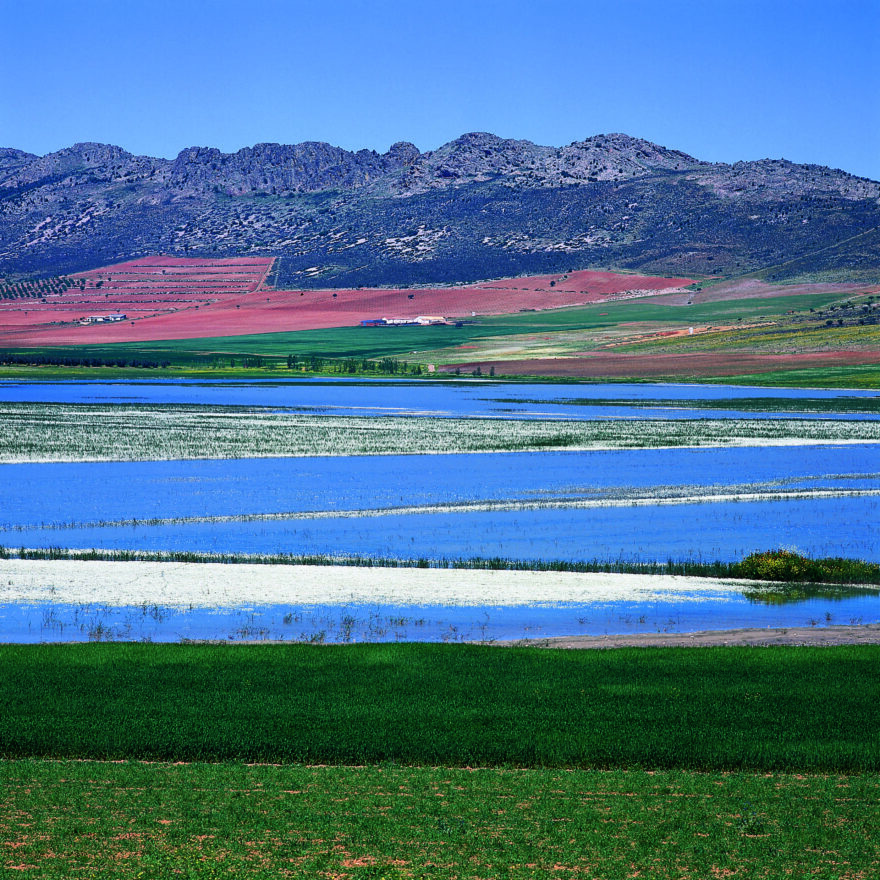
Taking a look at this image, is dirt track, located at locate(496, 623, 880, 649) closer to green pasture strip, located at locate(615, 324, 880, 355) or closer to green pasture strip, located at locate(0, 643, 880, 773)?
green pasture strip, located at locate(0, 643, 880, 773)

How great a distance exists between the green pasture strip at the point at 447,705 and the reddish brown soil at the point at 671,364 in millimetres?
106813

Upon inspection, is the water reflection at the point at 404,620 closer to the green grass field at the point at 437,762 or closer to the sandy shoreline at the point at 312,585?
the sandy shoreline at the point at 312,585

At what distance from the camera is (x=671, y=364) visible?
136625mm

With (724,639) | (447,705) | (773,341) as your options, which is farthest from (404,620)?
(773,341)

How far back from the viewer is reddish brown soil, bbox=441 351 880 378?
12862 cm

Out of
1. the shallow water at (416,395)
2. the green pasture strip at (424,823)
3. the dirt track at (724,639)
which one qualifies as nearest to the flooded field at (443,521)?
the dirt track at (724,639)

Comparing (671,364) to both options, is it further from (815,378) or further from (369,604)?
(369,604)

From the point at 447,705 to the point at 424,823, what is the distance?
5233 millimetres

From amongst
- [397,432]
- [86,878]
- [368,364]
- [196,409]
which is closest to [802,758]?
[86,878]

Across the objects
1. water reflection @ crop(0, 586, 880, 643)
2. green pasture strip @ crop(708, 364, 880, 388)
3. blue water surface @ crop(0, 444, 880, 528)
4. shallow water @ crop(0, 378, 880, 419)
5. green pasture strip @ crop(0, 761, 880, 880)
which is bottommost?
green pasture strip @ crop(0, 761, 880, 880)

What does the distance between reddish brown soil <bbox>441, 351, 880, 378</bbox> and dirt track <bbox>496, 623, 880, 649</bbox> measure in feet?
336

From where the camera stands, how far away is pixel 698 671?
21.7m

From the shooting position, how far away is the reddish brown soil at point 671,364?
422 ft

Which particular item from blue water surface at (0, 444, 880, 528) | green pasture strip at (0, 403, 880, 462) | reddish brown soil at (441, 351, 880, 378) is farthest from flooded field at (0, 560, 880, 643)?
reddish brown soil at (441, 351, 880, 378)
